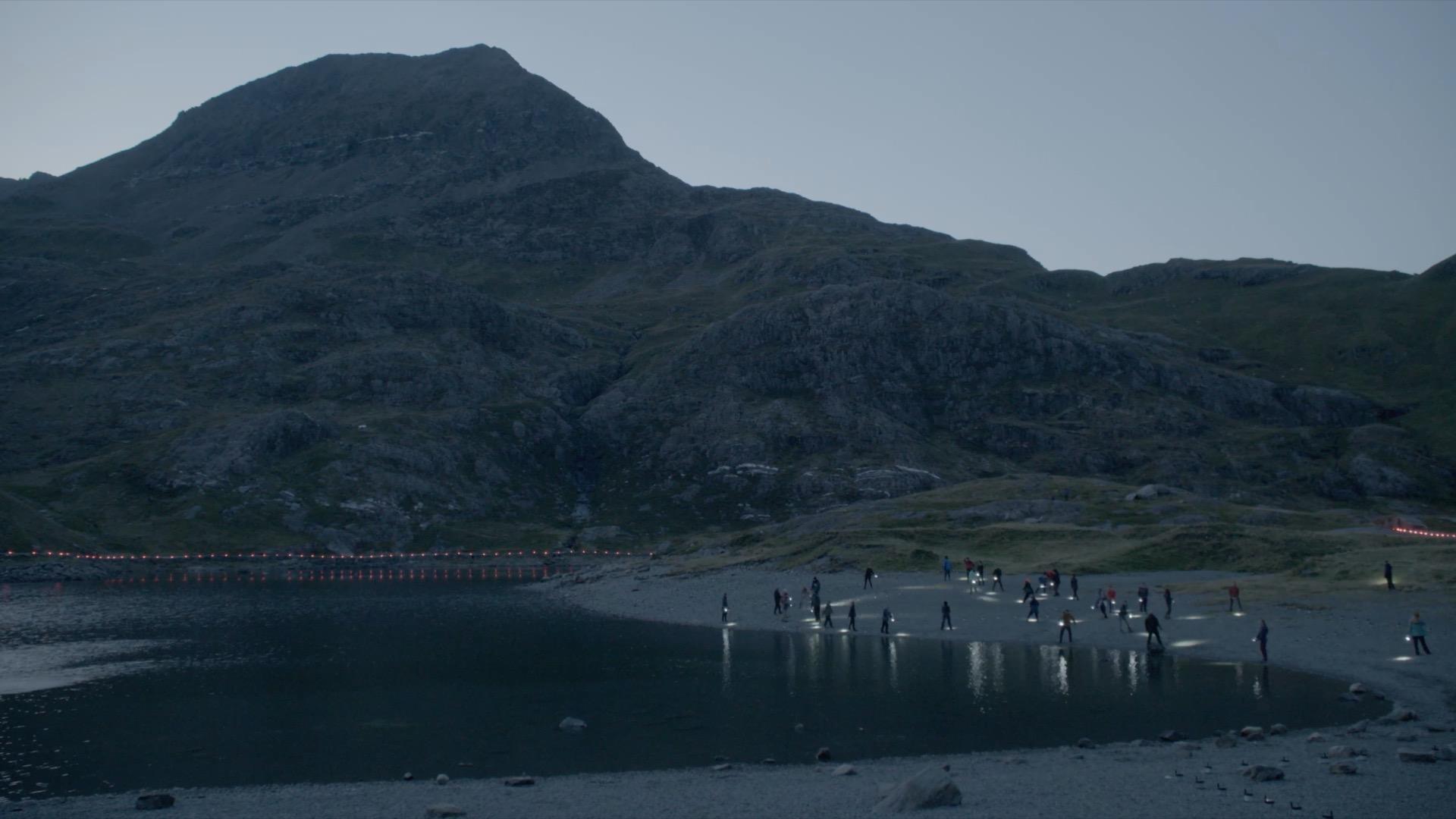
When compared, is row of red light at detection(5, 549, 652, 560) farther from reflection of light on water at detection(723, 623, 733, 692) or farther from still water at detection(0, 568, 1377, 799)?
reflection of light on water at detection(723, 623, 733, 692)

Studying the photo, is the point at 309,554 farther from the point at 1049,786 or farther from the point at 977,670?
the point at 1049,786

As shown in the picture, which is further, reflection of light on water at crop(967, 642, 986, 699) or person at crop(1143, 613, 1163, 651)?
person at crop(1143, 613, 1163, 651)

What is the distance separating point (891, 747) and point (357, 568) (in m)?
114

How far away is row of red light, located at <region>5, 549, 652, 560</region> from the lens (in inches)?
5167

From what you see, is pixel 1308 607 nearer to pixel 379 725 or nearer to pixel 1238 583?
pixel 1238 583

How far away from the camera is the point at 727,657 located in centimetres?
6531

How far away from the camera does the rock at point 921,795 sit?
31578 millimetres

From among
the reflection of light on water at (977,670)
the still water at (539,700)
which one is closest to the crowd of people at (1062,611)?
the still water at (539,700)

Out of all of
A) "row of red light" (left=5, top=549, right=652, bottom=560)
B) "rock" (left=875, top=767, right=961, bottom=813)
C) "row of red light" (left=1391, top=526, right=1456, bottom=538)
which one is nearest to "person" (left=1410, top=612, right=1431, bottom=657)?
"rock" (left=875, top=767, right=961, bottom=813)

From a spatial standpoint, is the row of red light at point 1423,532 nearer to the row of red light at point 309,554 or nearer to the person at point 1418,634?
the person at point 1418,634

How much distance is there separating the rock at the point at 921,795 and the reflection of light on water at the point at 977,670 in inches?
732

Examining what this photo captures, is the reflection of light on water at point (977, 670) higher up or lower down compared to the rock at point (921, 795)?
lower down

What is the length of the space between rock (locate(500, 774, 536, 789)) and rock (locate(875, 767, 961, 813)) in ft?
41.0

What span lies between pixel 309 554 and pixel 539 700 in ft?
340
